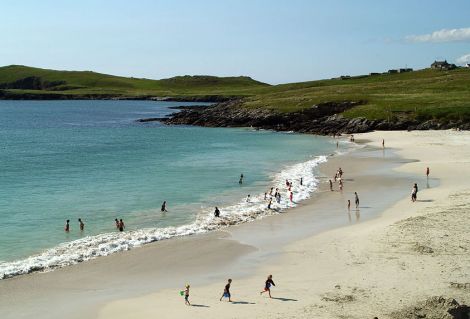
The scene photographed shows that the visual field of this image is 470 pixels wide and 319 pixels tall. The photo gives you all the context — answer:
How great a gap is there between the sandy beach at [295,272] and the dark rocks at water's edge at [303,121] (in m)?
54.3

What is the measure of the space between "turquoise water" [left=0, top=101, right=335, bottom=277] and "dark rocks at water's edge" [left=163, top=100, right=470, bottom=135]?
307 inches

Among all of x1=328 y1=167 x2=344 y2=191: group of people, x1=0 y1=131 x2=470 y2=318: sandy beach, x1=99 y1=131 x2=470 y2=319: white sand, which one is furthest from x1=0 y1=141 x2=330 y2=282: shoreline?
x1=99 y1=131 x2=470 y2=319: white sand

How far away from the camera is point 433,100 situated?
104m

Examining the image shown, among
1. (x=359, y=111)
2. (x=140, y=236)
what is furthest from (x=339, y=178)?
(x=359, y=111)

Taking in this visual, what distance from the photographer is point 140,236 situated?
32.0 m

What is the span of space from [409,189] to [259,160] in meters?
24.8

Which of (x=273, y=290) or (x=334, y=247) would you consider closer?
(x=273, y=290)

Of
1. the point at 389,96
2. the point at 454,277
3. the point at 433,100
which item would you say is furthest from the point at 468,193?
the point at 389,96

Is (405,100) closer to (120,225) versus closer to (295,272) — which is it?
(120,225)

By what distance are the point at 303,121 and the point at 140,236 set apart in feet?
255

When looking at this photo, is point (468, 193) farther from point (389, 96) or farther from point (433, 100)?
point (389, 96)

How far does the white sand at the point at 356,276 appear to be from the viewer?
19984 millimetres

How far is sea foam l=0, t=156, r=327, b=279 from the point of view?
26766 mm

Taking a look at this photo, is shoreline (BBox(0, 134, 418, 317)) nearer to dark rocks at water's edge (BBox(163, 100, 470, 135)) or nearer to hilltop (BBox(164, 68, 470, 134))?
dark rocks at water's edge (BBox(163, 100, 470, 135))
